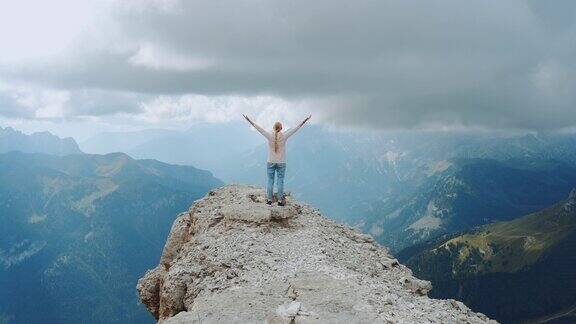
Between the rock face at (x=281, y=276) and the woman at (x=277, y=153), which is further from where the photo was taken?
the woman at (x=277, y=153)

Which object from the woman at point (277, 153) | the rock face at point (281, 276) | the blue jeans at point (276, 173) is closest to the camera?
the rock face at point (281, 276)

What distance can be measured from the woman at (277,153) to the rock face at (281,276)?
1.11m

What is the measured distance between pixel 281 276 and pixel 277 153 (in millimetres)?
10330

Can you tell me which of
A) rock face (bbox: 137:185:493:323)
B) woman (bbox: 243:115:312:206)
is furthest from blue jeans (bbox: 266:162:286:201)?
rock face (bbox: 137:185:493:323)

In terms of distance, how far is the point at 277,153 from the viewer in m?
28.7

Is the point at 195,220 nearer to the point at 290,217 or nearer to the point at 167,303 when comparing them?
the point at 290,217

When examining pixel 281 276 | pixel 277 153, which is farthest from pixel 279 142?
pixel 281 276

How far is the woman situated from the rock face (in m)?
1.11

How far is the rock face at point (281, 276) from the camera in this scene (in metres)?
16.6

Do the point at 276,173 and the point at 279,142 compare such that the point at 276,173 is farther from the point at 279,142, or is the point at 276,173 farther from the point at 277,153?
the point at 279,142

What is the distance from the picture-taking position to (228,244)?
23672 mm

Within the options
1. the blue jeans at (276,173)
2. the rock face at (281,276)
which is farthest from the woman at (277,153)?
the rock face at (281,276)

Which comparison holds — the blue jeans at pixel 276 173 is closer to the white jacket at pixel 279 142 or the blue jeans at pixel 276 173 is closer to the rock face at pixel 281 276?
the white jacket at pixel 279 142

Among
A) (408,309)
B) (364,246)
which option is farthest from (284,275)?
(364,246)
